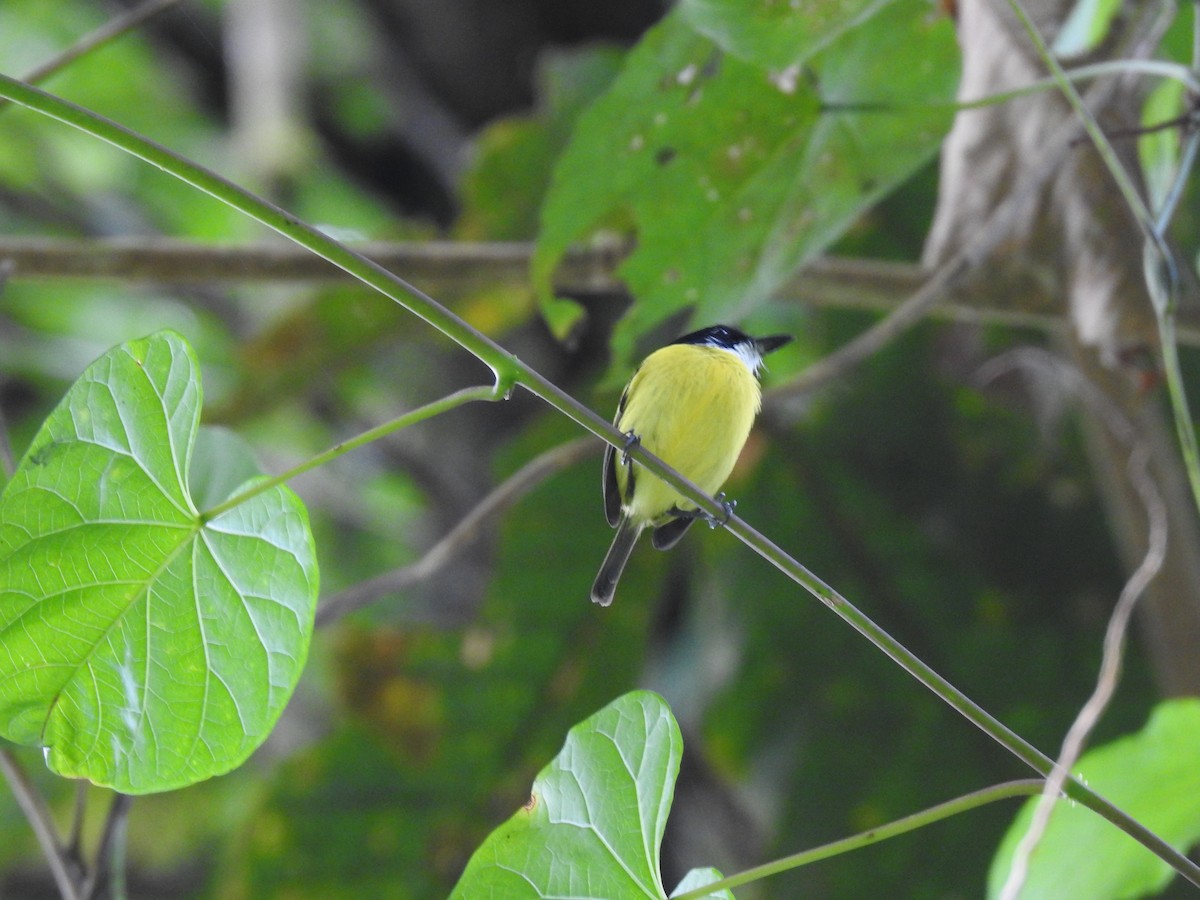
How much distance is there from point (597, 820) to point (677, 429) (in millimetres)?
730

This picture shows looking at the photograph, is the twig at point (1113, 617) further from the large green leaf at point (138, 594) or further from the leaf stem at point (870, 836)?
the large green leaf at point (138, 594)

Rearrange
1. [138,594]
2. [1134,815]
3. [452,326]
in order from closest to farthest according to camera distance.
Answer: [452,326]
[138,594]
[1134,815]

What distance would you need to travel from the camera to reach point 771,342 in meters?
1.51

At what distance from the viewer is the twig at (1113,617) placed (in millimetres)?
823

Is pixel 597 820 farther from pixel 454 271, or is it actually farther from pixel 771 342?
pixel 454 271

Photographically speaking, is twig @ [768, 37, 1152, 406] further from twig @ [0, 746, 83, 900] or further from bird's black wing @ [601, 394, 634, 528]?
twig @ [0, 746, 83, 900]

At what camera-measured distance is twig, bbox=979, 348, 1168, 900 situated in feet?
2.70

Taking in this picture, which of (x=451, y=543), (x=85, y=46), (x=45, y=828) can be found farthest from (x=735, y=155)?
(x=45, y=828)

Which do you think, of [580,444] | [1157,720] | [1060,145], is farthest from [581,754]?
[1060,145]

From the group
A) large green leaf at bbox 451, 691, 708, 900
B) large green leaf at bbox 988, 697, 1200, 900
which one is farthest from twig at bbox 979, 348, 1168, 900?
large green leaf at bbox 451, 691, 708, 900

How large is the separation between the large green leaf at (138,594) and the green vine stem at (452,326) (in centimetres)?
19

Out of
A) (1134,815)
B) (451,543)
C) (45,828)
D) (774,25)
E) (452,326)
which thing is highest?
(774,25)

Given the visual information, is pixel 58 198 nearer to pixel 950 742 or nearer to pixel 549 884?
pixel 950 742

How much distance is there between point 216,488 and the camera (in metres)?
1.24
